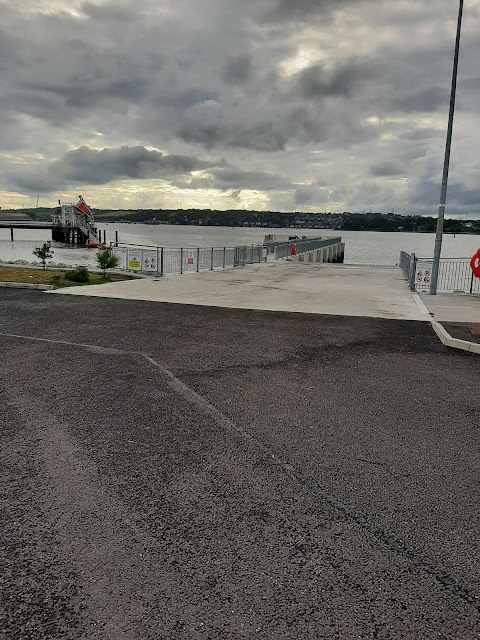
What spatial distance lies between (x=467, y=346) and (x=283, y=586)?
8.20 meters

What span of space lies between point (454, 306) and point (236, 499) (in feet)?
45.8

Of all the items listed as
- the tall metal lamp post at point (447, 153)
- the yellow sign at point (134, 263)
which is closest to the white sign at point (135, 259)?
the yellow sign at point (134, 263)

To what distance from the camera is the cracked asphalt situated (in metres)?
2.83

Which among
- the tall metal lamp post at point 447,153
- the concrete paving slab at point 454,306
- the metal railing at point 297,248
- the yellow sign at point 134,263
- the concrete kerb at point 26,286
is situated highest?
the tall metal lamp post at point 447,153

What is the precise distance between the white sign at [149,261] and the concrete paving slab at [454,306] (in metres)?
12.5

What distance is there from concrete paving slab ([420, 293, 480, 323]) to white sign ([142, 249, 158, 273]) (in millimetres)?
12545

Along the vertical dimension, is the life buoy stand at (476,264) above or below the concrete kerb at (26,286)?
above

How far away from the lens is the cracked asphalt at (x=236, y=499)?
9.28 ft

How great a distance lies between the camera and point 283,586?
9.91 feet

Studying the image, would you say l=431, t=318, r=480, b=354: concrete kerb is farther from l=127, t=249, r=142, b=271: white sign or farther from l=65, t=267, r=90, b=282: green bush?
l=127, t=249, r=142, b=271: white sign

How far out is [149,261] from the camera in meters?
23.8

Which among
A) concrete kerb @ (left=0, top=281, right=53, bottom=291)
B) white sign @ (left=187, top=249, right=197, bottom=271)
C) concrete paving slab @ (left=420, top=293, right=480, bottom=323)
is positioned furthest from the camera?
white sign @ (left=187, top=249, right=197, bottom=271)

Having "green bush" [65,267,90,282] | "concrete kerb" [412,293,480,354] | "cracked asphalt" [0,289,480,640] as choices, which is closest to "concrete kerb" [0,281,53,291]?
"green bush" [65,267,90,282]

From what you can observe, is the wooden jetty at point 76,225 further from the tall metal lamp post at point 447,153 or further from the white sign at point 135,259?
the tall metal lamp post at point 447,153
